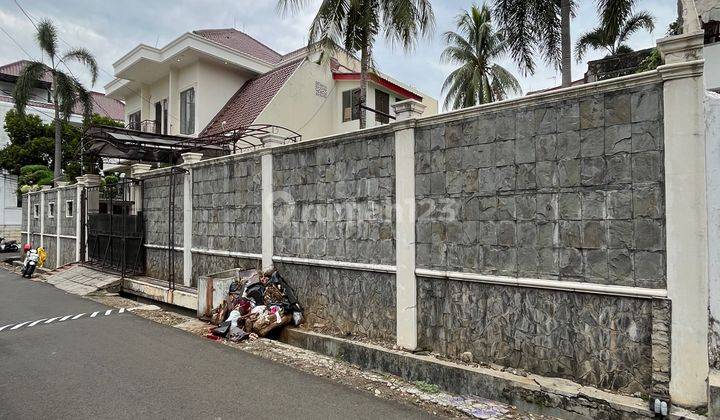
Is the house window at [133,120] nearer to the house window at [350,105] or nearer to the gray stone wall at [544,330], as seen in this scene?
the house window at [350,105]

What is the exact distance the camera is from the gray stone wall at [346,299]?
Result: 6.34 metres

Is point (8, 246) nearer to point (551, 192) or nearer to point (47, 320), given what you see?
point (47, 320)

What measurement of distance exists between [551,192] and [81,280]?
13.9 metres

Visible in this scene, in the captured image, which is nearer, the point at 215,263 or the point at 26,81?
the point at 215,263

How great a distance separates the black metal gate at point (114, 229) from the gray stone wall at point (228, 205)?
3.35 meters

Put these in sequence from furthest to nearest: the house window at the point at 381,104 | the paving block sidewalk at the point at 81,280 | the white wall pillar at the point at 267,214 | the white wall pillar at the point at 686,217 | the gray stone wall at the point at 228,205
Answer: the house window at the point at 381,104 → the paving block sidewalk at the point at 81,280 → the gray stone wall at the point at 228,205 → the white wall pillar at the point at 267,214 → the white wall pillar at the point at 686,217

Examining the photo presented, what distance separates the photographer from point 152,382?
17.5 feet

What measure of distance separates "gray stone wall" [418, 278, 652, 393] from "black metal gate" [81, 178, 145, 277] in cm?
991

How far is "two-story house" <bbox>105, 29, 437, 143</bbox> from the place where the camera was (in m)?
16.3

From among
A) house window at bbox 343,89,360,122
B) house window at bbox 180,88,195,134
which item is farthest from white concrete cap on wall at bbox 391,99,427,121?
house window at bbox 180,88,195,134

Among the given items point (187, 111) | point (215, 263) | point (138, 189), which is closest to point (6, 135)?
point (187, 111)

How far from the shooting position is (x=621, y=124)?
431cm

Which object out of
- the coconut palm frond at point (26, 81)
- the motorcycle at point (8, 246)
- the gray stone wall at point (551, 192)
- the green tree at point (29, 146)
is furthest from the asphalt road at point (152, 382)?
the green tree at point (29, 146)

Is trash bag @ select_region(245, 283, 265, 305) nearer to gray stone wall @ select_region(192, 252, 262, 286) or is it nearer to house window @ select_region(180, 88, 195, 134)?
gray stone wall @ select_region(192, 252, 262, 286)
